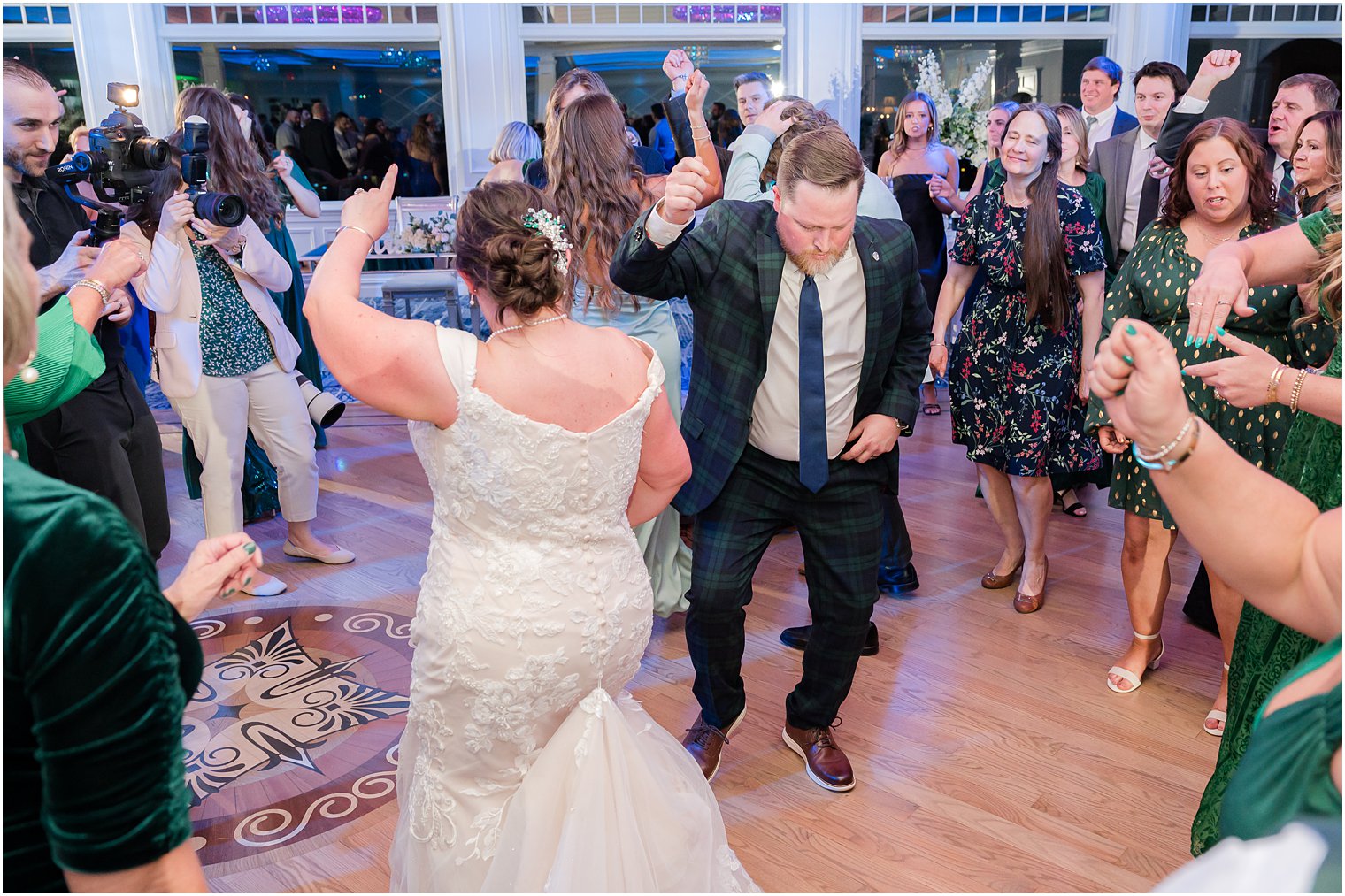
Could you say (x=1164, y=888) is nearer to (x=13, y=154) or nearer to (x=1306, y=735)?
(x=1306, y=735)

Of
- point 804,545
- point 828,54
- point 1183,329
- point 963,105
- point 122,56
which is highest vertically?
point 122,56

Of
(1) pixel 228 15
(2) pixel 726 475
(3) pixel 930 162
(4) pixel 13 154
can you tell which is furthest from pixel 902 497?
(1) pixel 228 15

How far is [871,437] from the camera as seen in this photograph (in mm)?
2438

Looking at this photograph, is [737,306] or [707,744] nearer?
[737,306]

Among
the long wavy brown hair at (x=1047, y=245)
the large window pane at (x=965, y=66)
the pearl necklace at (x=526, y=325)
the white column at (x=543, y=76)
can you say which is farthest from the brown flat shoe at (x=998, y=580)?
the white column at (x=543, y=76)

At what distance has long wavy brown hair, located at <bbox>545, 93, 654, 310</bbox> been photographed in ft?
9.95

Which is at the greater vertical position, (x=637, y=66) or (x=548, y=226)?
(x=637, y=66)

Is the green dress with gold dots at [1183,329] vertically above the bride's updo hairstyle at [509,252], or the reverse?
the bride's updo hairstyle at [509,252]

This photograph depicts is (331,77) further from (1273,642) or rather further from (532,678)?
(1273,642)

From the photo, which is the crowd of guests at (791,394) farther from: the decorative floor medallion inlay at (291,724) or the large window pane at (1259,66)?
the large window pane at (1259,66)

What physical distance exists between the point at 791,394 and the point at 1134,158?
281 centimetres

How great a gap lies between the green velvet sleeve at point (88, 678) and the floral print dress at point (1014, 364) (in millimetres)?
3002

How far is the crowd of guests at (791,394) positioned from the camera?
0.98 metres

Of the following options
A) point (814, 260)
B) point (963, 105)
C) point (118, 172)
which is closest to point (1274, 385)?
point (814, 260)
